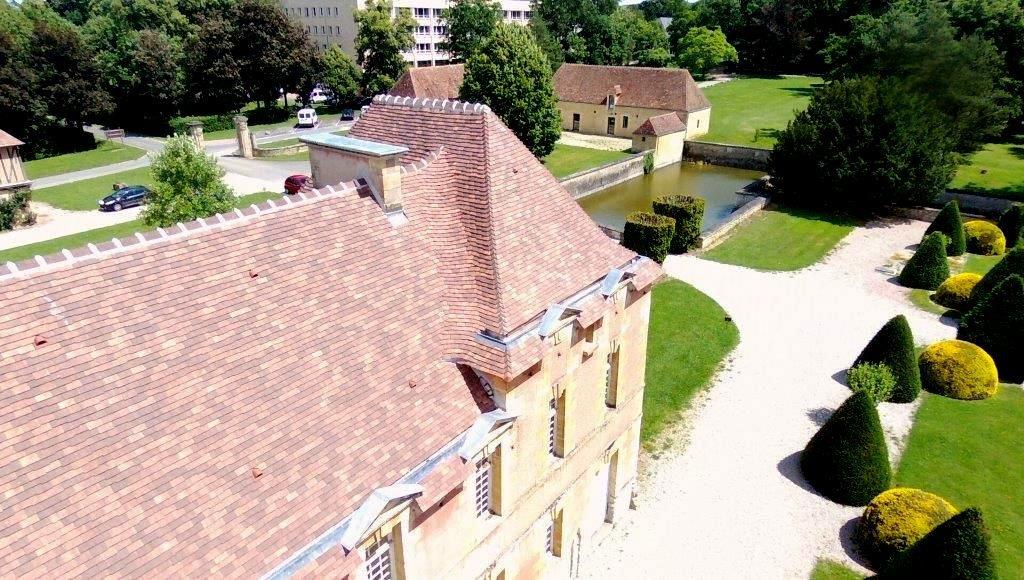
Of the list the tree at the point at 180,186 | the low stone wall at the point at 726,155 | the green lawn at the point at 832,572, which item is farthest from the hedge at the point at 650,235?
the low stone wall at the point at 726,155

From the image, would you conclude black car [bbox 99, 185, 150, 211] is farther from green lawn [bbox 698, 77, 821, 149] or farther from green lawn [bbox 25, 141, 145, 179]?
green lawn [bbox 698, 77, 821, 149]

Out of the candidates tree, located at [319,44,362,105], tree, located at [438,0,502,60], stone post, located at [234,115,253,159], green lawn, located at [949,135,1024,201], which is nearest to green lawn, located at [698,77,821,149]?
green lawn, located at [949,135,1024,201]

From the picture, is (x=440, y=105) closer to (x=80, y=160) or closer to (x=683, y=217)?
(x=683, y=217)

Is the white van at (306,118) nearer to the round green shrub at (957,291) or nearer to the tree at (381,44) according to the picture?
the tree at (381,44)

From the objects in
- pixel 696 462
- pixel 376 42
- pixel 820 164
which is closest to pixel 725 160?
pixel 820 164

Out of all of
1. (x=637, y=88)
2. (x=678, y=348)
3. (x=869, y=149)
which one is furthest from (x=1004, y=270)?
(x=637, y=88)
